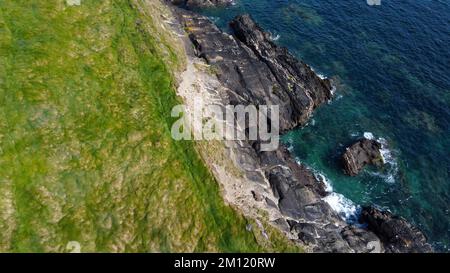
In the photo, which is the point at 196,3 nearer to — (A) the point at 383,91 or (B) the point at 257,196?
(A) the point at 383,91

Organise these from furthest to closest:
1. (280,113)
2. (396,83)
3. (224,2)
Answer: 1. (224,2)
2. (396,83)
3. (280,113)

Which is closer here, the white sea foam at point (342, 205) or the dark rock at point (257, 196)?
the dark rock at point (257, 196)

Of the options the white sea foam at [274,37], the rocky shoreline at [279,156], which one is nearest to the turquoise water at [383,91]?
the white sea foam at [274,37]

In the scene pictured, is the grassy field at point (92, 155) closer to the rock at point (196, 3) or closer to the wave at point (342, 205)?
the wave at point (342, 205)

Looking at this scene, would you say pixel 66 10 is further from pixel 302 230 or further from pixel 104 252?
pixel 302 230

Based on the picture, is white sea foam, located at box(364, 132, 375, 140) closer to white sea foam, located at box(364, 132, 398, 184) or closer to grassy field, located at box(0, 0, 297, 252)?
white sea foam, located at box(364, 132, 398, 184)

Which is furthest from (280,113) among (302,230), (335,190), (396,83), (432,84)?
(432,84)

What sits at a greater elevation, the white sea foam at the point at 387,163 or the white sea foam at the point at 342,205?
the white sea foam at the point at 387,163
